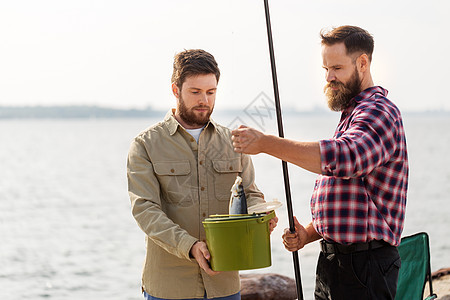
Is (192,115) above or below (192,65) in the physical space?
below

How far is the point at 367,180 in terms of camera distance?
2545 millimetres

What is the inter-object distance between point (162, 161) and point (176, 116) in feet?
0.95

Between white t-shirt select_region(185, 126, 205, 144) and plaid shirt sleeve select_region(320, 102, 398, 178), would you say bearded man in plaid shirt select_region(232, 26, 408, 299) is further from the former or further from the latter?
white t-shirt select_region(185, 126, 205, 144)

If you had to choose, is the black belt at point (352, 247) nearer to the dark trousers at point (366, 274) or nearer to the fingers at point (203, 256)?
the dark trousers at point (366, 274)

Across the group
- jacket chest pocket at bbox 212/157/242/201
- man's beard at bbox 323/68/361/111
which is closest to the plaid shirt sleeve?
man's beard at bbox 323/68/361/111

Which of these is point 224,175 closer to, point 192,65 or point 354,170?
point 192,65

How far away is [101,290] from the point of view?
957cm

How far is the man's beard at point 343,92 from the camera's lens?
265cm

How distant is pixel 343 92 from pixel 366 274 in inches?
30.7

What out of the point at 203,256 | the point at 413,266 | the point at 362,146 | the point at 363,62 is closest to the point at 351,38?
the point at 363,62

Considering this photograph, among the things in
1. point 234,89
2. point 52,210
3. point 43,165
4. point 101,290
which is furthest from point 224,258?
point 43,165

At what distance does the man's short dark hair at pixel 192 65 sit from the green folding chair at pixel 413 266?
171 cm

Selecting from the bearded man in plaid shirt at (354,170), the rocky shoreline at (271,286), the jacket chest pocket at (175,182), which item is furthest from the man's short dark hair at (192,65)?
the rocky shoreline at (271,286)

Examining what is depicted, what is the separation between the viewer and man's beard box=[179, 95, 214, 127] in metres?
3.06
